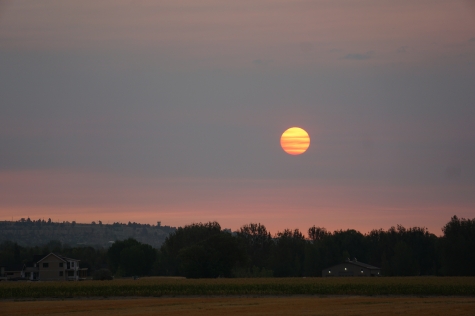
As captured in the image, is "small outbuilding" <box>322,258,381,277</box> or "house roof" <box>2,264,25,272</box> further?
"house roof" <box>2,264,25,272</box>

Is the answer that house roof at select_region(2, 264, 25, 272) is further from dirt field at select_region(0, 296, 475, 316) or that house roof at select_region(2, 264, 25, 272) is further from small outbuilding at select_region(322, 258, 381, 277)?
dirt field at select_region(0, 296, 475, 316)

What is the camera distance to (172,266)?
506 ft

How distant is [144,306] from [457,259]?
256 feet

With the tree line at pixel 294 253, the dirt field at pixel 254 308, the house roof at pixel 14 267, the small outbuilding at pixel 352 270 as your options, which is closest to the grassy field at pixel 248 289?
the dirt field at pixel 254 308

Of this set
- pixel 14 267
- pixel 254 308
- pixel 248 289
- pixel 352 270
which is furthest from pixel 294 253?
pixel 254 308

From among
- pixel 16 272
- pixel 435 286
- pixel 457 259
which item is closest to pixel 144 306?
pixel 435 286

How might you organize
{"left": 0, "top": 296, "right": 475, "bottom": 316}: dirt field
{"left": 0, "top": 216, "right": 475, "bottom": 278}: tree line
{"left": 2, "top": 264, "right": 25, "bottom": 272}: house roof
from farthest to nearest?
{"left": 2, "top": 264, "right": 25, "bottom": 272}: house roof < {"left": 0, "top": 216, "right": 475, "bottom": 278}: tree line < {"left": 0, "top": 296, "right": 475, "bottom": 316}: dirt field

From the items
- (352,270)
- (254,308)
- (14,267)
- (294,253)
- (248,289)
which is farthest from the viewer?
(294,253)

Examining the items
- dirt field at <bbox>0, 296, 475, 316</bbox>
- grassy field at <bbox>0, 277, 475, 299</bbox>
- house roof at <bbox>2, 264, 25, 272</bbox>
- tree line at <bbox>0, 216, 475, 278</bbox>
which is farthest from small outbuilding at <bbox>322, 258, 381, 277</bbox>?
dirt field at <bbox>0, 296, 475, 316</bbox>

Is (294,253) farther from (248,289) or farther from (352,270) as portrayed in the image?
(248,289)

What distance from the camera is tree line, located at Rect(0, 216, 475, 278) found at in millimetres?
120125

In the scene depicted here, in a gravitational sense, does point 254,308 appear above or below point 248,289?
below

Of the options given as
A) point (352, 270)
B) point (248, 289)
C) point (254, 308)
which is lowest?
point (254, 308)

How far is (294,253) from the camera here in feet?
504
